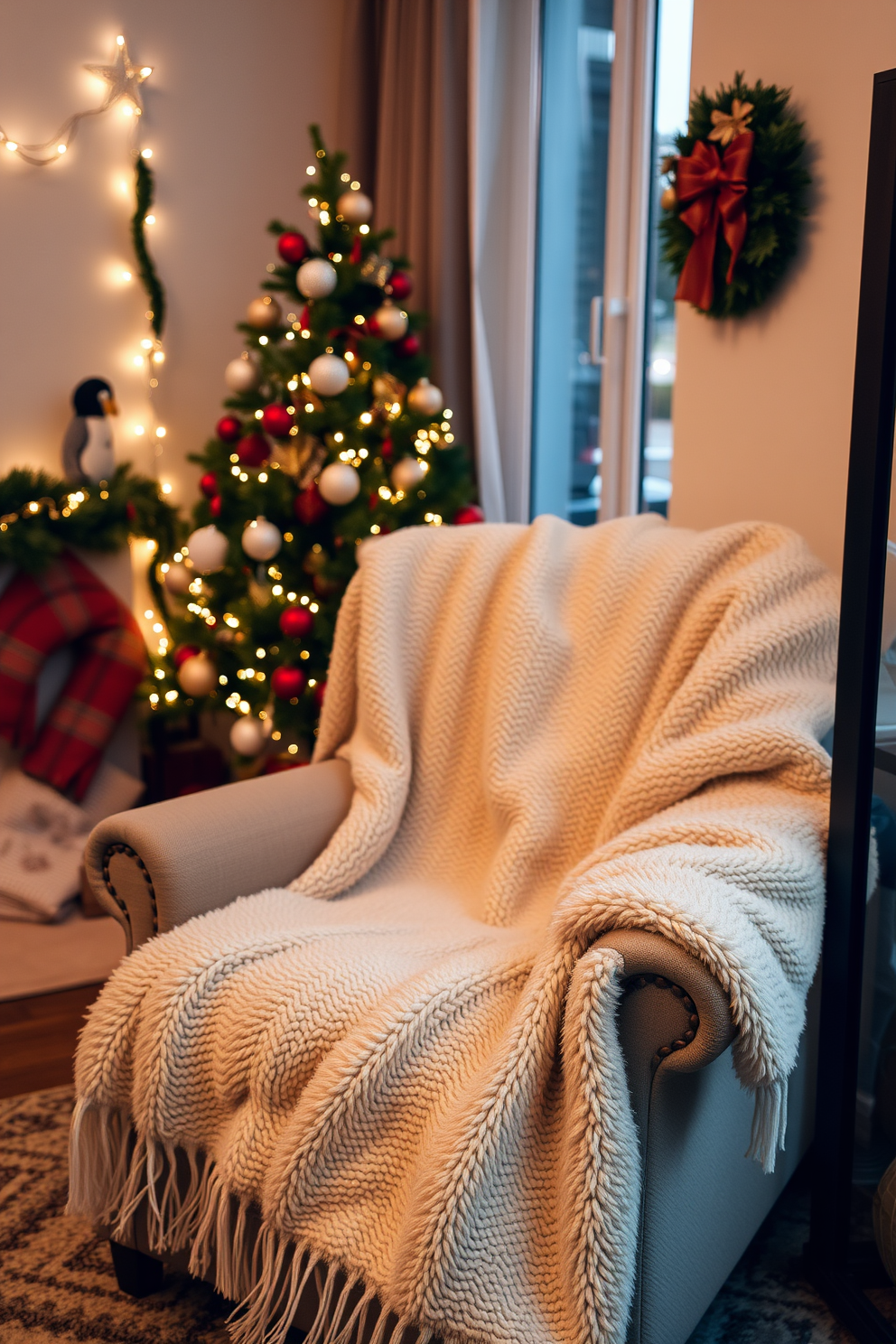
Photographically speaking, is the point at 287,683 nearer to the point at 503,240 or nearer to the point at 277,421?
the point at 277,421

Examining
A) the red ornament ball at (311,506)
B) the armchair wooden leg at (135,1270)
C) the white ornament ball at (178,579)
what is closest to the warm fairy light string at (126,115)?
the white ornament ball at (178,579)

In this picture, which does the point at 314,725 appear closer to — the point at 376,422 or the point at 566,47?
the point at 376,422

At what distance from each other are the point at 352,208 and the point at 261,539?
771 millimetres

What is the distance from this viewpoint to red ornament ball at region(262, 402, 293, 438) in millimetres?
2416

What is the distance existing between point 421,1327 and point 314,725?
1.58 metres

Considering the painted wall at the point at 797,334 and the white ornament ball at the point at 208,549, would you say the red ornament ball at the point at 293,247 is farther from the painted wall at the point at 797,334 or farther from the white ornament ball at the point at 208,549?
the painted wall at the point at 797,334

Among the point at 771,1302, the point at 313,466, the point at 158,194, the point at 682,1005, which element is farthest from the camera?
the point at 158,194

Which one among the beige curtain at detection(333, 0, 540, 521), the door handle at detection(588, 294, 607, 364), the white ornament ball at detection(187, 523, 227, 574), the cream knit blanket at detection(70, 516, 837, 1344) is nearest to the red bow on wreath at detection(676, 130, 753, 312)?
the cream knit blanket at detection(70, 516, 837, 1344)

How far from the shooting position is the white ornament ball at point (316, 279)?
2.38 m

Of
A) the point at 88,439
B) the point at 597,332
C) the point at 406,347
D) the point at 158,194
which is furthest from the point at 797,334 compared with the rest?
the point at 158,194

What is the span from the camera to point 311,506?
7.95 feet

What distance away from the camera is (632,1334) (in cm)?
106

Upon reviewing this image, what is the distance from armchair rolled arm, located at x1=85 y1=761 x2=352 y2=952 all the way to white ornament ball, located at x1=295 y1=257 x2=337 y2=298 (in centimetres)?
124

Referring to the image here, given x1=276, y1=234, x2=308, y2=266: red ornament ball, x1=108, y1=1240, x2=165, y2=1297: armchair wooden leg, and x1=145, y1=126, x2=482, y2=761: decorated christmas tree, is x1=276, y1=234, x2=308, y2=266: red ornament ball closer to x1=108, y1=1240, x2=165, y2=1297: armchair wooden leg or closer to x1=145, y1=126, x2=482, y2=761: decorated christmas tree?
x1=145, y1=126, x2=482, y2=761: decorated christmas tree
